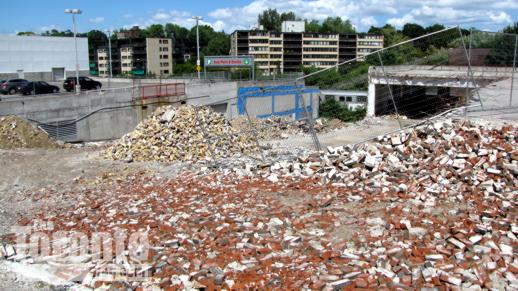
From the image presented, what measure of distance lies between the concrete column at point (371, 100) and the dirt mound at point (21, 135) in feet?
48.6

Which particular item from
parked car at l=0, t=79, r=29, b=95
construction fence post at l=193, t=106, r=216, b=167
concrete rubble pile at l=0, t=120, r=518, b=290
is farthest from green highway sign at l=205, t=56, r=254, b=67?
concrete rubble pile at l=0, t=120, r=518, b=290

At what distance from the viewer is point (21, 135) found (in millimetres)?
22156

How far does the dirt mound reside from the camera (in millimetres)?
21328

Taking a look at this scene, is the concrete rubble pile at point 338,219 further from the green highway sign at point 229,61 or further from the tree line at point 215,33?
the tree line at point 215,33

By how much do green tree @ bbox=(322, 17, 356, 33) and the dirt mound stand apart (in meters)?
149

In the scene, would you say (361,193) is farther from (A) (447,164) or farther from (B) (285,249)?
(B) (285,249)

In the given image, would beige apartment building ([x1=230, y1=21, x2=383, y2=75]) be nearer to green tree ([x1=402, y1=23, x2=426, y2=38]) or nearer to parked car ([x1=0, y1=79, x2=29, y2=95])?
green tree ([x1=402, y1=23, x2=426, y2=38])

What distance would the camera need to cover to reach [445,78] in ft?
68.4

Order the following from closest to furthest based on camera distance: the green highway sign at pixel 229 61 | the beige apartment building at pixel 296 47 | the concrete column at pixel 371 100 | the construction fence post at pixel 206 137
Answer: the construction fence post at pixel 206 137 → the concrete column at pixel 371 100 → the green highway sign at pixel 229 61 → the beige apartment building at pixel 296 47

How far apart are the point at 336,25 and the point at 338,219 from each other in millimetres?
169235

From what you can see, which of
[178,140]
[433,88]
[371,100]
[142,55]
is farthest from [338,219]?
[142,55]

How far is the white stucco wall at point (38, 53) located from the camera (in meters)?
59.1

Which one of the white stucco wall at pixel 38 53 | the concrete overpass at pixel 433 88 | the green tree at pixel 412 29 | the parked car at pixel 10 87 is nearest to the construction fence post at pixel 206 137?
the concrete overpass at pixel 433 88

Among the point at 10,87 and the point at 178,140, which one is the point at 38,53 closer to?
the point at 10,87
